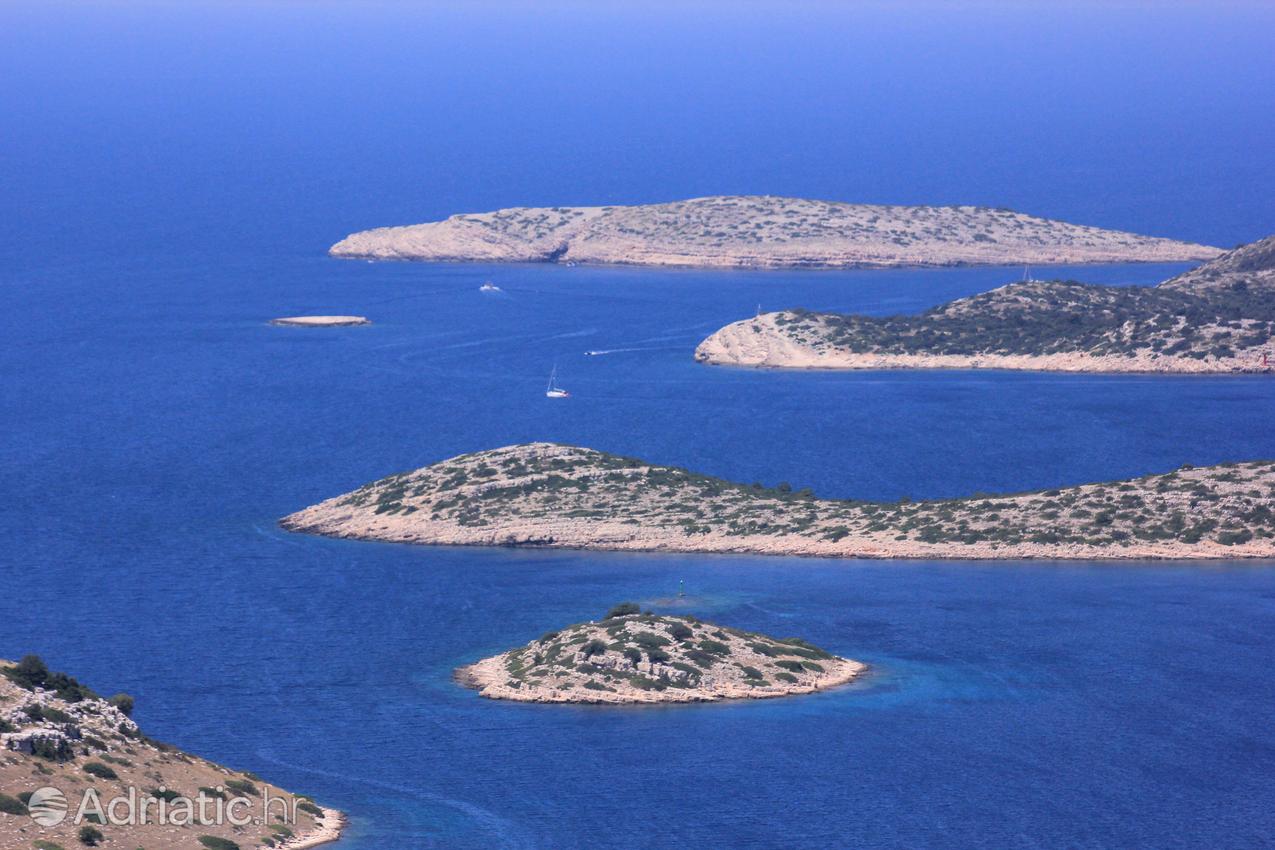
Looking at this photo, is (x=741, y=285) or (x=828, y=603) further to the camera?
(x=741, y=285)

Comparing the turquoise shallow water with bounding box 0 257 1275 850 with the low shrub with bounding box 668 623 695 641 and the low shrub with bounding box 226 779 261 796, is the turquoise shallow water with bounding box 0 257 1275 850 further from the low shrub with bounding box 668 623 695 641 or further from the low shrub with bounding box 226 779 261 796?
the low shrub with bounding box 668 623 695 641

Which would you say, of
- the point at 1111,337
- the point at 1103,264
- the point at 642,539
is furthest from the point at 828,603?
the point at 1103,264

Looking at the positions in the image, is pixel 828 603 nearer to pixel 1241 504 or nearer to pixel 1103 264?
pixel 1241 504

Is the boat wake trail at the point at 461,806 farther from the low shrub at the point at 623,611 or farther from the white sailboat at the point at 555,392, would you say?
the white sailboat at the point at 555,392

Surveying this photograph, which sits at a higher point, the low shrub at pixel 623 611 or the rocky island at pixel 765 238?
the rocky island at pixel 765 238
